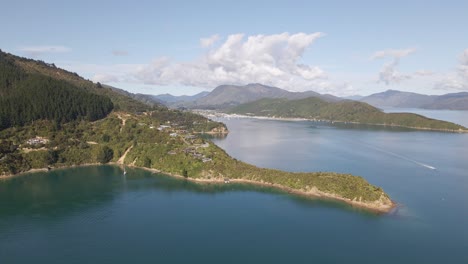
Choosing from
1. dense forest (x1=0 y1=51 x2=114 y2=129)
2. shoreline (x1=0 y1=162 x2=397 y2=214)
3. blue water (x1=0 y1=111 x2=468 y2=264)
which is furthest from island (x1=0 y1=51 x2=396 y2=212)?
blue water (x1=0 y1=111 x2=468 y2=264)

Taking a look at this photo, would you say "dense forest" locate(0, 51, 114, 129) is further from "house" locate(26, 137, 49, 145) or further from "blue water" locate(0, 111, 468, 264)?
"blue water" locate(0, 111, 468, 264)

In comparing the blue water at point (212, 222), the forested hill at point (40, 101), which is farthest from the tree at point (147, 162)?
the forested hill at point (40, 101)

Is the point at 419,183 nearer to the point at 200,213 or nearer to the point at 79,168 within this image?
the point at 200,213

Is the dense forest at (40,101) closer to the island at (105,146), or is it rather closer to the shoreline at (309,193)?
the island at (105,146)

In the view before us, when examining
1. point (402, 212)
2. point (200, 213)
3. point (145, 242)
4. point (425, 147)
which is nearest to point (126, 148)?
point (200, 213)

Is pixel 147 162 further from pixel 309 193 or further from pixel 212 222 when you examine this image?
pixel 309 193
